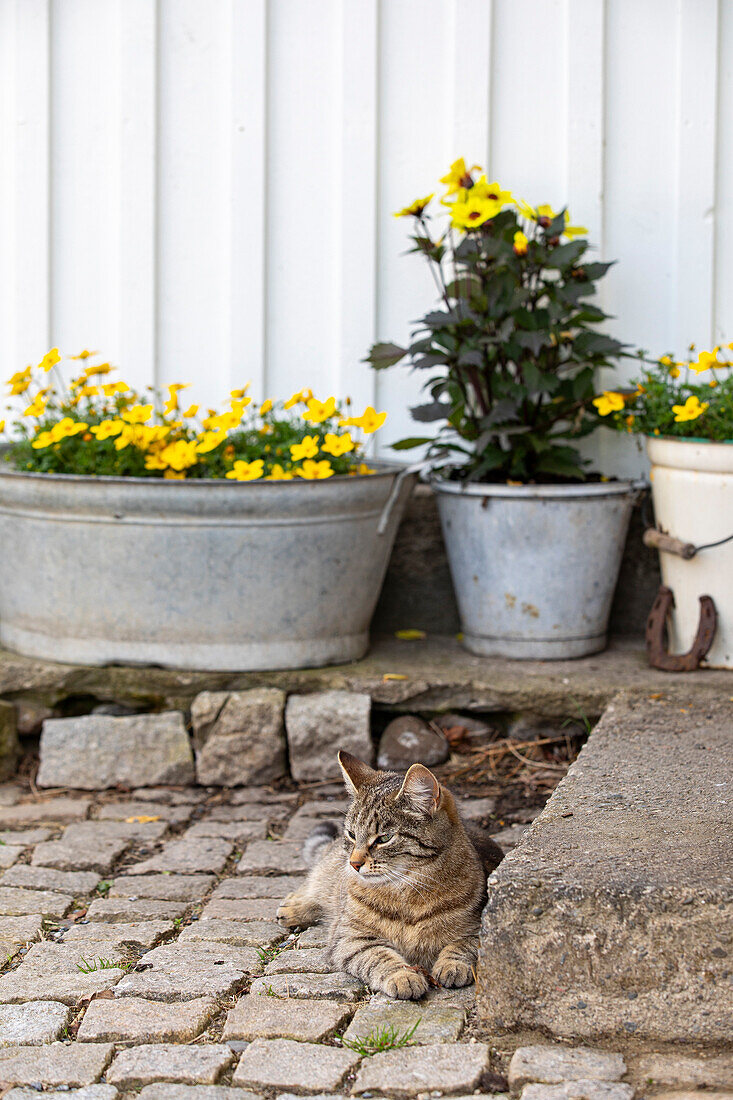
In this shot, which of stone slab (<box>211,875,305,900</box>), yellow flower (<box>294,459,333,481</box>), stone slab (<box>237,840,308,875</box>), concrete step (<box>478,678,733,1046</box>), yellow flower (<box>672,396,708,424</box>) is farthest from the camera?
yellow flower (<box>294,459,333,481</box>)

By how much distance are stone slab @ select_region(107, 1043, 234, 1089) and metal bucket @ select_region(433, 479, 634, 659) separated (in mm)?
2142

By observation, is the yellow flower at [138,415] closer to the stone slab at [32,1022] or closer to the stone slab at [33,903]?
Result: the stone slab at [33,903]

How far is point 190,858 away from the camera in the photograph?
3.21 metres

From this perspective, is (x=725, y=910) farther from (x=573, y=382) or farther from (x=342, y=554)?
(x=573, y=382)

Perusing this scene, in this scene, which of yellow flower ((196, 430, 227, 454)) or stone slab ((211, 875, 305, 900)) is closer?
stone slab ((211, 875, 305, 900))

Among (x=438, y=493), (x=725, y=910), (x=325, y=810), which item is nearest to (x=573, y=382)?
(x=438, y=493)

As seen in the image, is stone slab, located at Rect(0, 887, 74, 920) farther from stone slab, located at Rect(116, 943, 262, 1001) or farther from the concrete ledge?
the concrete ledge

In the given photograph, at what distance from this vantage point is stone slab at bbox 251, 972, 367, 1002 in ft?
7.63

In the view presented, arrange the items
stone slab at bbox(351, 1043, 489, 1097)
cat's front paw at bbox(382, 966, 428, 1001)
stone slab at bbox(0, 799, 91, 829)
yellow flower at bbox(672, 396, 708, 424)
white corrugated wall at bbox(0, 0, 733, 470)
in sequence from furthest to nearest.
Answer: white corrugated wall at bbox(0, 0, 733, 470), yellow flower at bbox(672, 396, 708, 424), stone slab at bbox(0, 799, 91, 829), cat's front paw at bbox(382, 966, 428, 1001), stone slab at bbox(351, 1043, 489, 1097)

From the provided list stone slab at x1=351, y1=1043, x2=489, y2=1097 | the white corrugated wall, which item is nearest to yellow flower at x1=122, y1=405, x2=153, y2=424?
the white corrugated wall

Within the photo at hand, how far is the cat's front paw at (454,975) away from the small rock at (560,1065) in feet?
0.84

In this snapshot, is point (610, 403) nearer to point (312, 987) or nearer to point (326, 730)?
point (326, 730)

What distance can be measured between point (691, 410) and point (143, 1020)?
2457mm

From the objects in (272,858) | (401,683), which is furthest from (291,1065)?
(401,683)
